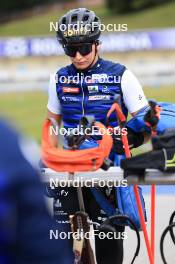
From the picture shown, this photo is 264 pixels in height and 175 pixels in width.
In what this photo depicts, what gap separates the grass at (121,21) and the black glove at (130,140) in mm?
34735

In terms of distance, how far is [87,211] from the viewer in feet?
12.7

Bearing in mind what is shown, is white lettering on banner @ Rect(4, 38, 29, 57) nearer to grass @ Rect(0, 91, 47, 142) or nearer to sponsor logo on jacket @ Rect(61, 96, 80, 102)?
grass @ Rect(0, 91, 47, 142)

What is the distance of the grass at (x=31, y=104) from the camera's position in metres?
13.1

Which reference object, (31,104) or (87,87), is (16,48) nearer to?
(31,104)

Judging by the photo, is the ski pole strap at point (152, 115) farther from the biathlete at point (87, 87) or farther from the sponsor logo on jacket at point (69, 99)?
the sponsor logo on jacket at point (69, 99)

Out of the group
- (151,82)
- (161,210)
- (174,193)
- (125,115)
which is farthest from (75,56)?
(151,82)

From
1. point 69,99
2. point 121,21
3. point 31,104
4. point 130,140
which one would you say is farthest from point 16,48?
point 130,140

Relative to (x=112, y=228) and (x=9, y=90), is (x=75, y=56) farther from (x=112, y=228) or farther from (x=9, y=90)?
(x=9, y=90)

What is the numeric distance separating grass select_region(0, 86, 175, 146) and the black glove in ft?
25.1

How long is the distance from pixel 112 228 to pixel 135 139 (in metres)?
0.49

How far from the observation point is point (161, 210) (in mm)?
6172

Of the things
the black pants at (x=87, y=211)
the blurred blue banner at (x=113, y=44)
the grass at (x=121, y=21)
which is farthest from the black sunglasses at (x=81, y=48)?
the grass at (x=121, y=21)

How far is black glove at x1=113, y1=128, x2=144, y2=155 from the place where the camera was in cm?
366

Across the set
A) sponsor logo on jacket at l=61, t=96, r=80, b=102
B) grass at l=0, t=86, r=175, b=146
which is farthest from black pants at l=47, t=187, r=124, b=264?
grass at l=0, t=86, r=175, b=146
